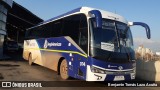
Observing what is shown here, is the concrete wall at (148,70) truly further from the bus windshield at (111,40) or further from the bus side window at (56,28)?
the bus side window at (56,28)

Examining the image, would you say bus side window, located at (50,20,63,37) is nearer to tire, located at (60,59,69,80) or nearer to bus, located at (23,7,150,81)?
bus, located at (23,7,150,81)

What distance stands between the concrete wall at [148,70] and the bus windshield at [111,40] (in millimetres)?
3639

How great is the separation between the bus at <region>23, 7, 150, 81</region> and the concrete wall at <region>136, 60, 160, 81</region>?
10.1 ft

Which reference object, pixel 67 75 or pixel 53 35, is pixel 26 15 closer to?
pixel 53 35

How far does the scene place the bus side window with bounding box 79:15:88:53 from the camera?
439 inches

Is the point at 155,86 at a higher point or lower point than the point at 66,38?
lower

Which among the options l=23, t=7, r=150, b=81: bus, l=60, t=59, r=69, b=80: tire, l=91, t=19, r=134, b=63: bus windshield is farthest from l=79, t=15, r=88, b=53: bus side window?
l=60, t=59, r=69, b=80: tire

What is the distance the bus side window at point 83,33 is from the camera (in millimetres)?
A: 11141

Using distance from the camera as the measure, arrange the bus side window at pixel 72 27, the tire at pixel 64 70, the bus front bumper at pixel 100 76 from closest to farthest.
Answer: the bus front bumper at pixel 100 76, the bus side window at pixel 72 27, the tire at pixel 64 70

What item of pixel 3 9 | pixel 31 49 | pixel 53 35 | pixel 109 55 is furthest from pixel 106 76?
pixel 3 9

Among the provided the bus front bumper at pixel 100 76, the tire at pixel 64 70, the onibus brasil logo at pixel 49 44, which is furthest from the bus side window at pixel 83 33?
the onibus brasil logo at pixel 49 44

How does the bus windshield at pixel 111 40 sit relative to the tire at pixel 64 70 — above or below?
above

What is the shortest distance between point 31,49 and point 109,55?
11561 millimetres

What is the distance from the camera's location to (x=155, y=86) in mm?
13180
